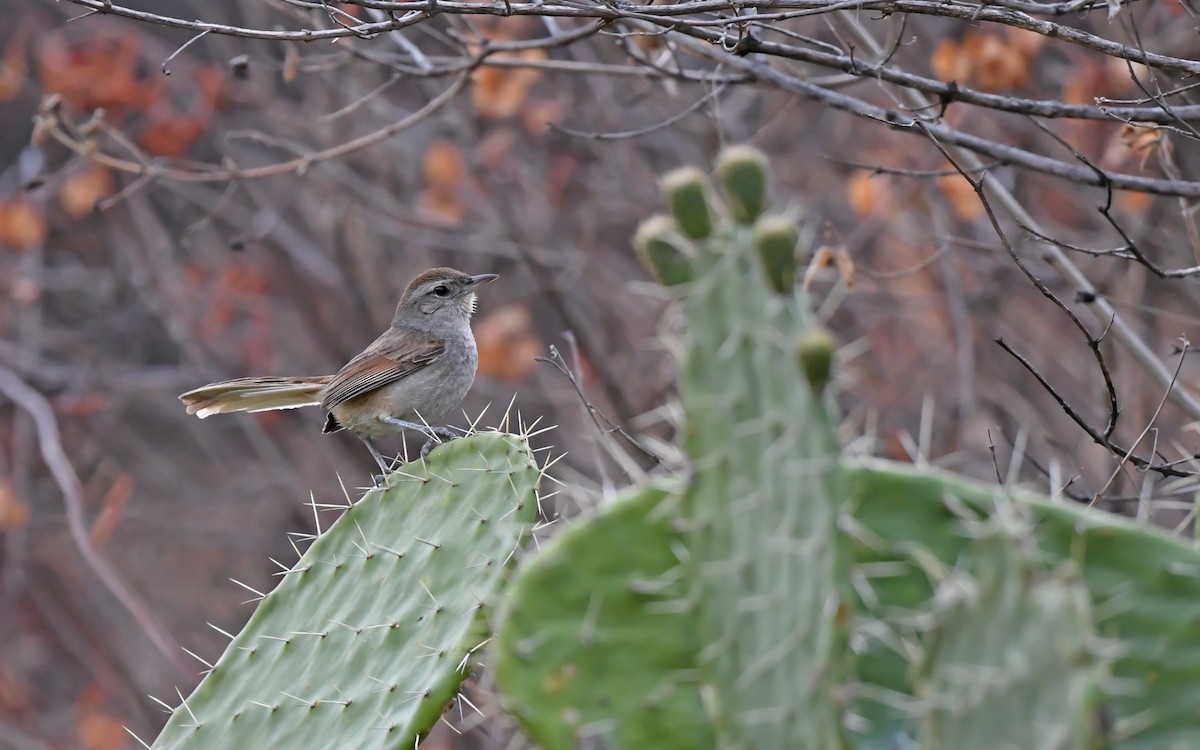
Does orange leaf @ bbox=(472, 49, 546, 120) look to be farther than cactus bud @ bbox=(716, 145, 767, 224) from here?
Yes

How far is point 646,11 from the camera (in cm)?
351

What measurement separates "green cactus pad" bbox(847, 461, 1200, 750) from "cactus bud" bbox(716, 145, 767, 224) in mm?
477

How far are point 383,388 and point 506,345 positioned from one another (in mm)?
3664

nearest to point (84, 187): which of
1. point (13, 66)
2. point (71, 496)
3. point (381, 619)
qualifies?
point (13, 66)

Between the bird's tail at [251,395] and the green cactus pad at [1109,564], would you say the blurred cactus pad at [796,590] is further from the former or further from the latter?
the bird's tail at [251,395]

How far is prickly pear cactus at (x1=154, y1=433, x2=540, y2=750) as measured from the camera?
9.87 feet

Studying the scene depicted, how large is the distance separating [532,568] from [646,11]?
72.3 inches

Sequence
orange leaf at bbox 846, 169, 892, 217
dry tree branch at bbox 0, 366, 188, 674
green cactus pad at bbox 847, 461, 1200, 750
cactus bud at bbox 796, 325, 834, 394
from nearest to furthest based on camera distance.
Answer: cactus bud at bbox 796, 325, 834, 394 < green cactus pad at bbox 847, 461, 1200, 750 < dry tree branch at bbox 0, 366, 188, 674 < orange leaf at bbox 846, 169, 892, 217

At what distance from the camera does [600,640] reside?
219 centimetres

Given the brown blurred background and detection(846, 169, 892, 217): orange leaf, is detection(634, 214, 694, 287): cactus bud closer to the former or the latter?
detection(846, 169, 892, 217): orange leaf

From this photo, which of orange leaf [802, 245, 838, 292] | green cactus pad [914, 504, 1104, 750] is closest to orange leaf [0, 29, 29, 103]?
orange leaf [802, 245, 838, 292]

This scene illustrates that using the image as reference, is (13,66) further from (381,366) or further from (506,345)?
(381,366)

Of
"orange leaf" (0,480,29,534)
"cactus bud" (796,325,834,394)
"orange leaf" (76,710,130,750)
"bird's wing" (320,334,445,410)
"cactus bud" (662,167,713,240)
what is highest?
"cactus bud" (662,167,713,240)

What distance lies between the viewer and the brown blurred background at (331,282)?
315 inches
